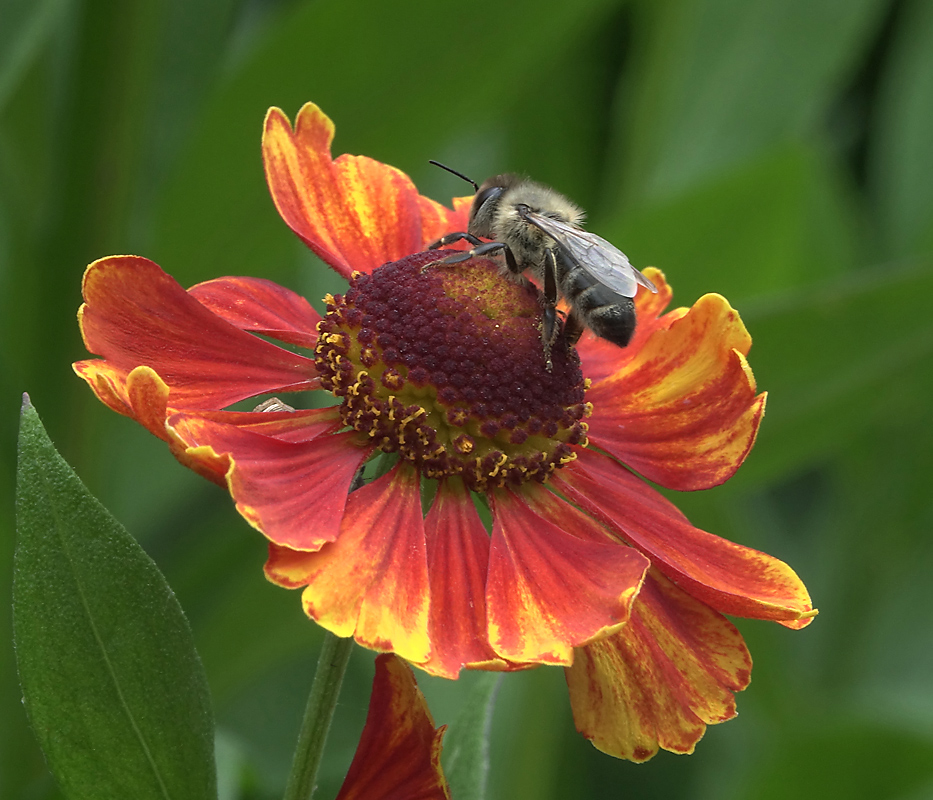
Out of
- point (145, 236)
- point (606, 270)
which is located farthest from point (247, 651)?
point (606, 270)

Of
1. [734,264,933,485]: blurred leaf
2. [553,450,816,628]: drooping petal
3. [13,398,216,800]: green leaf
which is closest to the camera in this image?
[13,398,216,800]: green leaf

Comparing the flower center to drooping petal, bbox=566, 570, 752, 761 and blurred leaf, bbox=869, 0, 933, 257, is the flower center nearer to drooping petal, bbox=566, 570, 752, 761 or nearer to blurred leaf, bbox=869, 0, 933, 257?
drooping petal, bbox=566, 570, 752, 761

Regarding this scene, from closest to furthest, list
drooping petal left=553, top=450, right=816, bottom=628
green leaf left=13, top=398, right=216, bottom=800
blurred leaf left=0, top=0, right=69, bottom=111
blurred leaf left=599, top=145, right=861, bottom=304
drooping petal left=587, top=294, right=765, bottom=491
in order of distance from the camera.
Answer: green leaf left=13, top=398, right=216, bottom=800 < drooping petal left=553, top=450, right=816, bottom=628 < drooping petal left=587, top=294, right=765, bottom=491 < blurred leaf left=0, top=0, right=69, bottom=111 < blurred leaf left=599, top=145, right=861, bottom=304

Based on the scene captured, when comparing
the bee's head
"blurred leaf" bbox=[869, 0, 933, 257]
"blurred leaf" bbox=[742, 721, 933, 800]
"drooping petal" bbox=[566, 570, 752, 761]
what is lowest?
"blurred leaf" bbox=[742, 721, 933, 800]

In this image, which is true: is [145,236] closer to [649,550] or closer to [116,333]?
[116,333]

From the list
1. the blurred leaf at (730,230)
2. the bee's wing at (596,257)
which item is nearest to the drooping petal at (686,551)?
the bee's wing at (596,257)

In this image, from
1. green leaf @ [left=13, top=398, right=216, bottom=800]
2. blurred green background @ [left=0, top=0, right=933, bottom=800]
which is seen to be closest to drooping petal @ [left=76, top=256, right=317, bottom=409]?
green leaf @ [left=13, top=398, right=216, bottom=800]

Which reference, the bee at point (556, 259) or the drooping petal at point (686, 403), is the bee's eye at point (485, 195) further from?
the drooping petal at point (686, 403)
